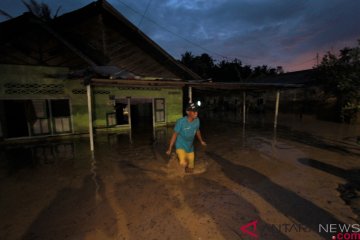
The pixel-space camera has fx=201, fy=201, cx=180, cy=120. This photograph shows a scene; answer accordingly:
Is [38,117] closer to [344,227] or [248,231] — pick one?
[248,231]

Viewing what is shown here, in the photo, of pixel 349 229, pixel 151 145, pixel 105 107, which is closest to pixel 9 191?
pixel 151 145

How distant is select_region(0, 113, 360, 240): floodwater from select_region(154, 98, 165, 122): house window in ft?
21.0

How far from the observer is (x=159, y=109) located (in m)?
13.8

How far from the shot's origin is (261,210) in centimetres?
350

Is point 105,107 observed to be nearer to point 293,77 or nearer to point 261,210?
point 261,210

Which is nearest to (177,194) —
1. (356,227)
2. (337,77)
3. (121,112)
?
(356,227)

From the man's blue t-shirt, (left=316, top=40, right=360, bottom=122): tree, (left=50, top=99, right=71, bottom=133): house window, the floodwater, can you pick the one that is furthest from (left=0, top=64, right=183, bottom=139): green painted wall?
(left=316, top=40, right=360, bottom=122): tree

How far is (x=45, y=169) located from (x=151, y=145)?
3.87 m

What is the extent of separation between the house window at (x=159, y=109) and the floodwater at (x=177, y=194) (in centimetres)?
641

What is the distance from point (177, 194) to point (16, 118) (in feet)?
31.3

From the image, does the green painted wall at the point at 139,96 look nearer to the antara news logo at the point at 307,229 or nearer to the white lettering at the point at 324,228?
the antara news logo at the point at 307,229

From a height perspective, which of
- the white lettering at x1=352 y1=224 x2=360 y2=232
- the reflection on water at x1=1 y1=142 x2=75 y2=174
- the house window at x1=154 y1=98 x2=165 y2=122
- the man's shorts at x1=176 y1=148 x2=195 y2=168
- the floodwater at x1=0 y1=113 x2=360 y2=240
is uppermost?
the house window at x1=154 y1=98 x2=165 y2=122

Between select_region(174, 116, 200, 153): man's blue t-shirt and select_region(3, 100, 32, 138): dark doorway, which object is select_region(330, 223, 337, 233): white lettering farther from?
select_region(3, 100, 32, 138): dark doorway

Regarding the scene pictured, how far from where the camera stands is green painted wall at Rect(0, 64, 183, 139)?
8938 millimetres
